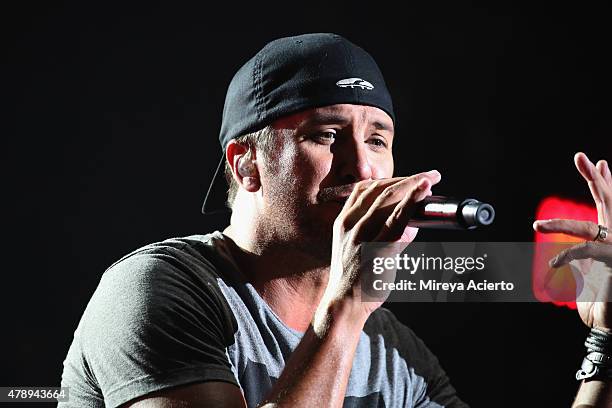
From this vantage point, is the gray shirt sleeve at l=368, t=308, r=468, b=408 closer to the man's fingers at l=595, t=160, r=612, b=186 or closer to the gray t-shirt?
the gray t-shirt

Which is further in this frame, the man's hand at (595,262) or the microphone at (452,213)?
the man's hand at (595,262)

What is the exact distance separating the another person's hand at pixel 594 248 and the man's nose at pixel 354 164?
340 mm

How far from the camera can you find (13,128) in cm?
199

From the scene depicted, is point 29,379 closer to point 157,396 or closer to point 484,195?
point 157,396

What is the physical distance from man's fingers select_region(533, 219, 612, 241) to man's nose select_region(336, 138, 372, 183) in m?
0.34

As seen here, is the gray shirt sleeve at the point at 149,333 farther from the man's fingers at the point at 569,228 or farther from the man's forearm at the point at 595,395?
the man's forearm at the point at 595,395

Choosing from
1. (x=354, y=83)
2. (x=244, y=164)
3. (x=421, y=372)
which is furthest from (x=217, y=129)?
(x=421, y=372)

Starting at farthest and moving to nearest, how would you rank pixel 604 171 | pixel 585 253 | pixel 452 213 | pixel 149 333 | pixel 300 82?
pixel 300 82 < pixel 604 171 < pixel 585 253 < pixel 149 333 < pixel 452 213

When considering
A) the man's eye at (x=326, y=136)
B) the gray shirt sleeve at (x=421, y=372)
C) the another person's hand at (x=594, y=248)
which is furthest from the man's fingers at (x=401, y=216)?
the gray shirt sleeve at (x=421, y=372)

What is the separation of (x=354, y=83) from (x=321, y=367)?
0.67 m

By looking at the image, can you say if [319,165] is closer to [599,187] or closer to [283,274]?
[283,274]

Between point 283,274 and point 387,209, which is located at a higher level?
point 387,209

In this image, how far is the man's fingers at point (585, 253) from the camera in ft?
4.59

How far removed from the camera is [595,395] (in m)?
1.54
